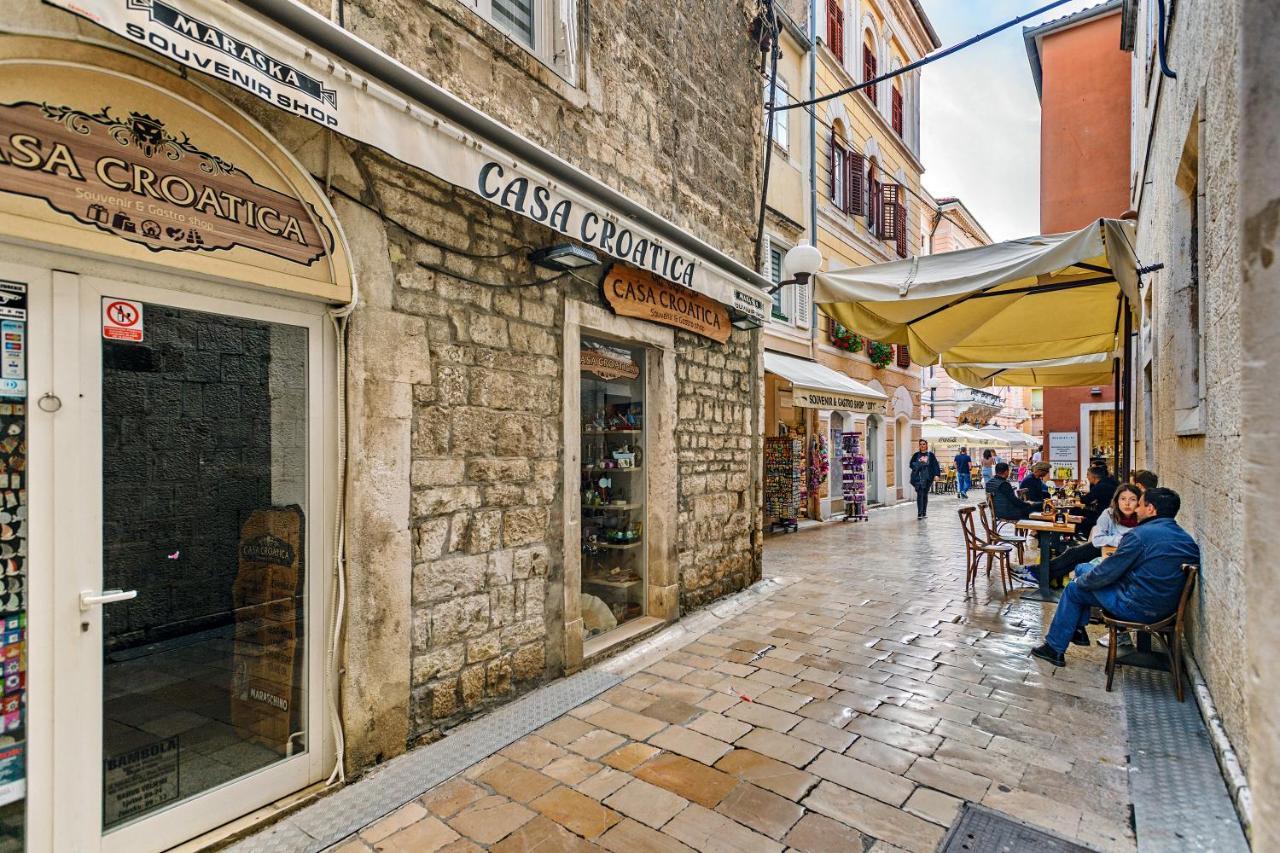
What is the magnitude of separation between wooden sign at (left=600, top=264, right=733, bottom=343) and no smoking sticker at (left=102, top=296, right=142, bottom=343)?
112 inches

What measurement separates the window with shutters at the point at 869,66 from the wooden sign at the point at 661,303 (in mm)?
11614

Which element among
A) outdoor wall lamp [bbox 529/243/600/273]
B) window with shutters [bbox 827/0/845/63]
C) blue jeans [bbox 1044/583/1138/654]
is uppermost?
window with shutters [bbox 827/0/845/63]

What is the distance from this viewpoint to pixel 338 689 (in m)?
3.05

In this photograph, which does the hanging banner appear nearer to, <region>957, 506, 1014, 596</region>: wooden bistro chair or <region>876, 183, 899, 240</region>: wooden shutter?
<region>957, 506, 1014, 596</region>: wooden bistro chair

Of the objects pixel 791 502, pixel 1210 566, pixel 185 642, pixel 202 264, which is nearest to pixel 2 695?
pixel 185 642

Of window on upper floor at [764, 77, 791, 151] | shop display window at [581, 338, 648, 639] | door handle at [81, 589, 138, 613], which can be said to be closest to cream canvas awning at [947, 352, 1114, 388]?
window on upper floor at [764, 77, 791, 151]

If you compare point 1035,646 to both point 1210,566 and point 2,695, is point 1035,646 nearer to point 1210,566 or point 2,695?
point 1210,566

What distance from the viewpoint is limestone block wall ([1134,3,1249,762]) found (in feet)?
9.13

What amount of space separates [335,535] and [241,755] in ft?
3.26

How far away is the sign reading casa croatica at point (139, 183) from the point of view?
2.12 metres

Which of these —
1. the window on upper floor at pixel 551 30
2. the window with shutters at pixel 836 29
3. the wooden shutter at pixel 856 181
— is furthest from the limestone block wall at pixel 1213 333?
the window with shutters at pixel 836 29

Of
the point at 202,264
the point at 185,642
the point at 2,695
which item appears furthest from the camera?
the point at 185,642

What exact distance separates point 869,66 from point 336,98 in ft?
51.1

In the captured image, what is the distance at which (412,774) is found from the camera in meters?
3.11
